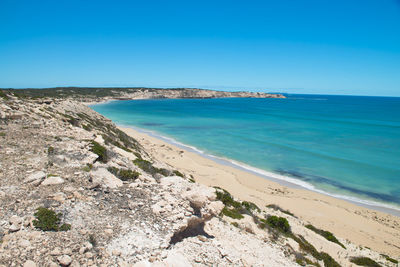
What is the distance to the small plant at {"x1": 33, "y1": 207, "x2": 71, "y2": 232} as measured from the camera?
5.40m

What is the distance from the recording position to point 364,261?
10195 mm

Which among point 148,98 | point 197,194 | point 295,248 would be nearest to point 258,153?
point 295,248

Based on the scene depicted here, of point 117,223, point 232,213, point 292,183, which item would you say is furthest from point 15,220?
point 292,183

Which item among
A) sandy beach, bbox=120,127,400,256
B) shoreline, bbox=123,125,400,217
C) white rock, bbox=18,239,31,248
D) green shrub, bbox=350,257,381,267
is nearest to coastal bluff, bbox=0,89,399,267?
white rock, bbox=18,239,31,248

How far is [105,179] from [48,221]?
2.83m

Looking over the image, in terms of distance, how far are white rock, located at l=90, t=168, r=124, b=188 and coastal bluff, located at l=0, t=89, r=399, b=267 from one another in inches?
1.4

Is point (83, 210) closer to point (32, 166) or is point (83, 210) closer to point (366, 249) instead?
point (32, 166)

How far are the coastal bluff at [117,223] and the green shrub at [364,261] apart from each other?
11 centimetres

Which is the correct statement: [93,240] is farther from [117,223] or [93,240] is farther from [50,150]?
[50,150]

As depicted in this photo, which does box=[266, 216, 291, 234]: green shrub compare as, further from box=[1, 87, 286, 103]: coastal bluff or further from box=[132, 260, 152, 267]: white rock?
box=[1, 87, 286, 103]: coastal bluff

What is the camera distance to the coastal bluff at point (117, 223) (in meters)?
5.12

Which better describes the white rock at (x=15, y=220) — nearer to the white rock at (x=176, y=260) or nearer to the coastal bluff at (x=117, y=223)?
the coastal bluff at (x=117, y=223)

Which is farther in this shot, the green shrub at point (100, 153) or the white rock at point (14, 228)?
the green shrub at point (100, 153)

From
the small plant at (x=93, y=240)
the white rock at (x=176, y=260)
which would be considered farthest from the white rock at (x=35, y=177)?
the white rock at (x=176, y=260)
